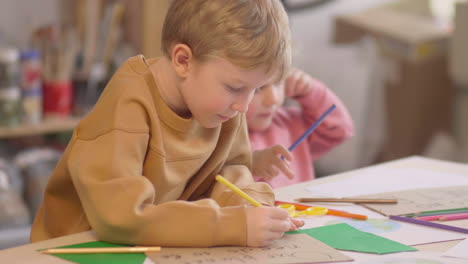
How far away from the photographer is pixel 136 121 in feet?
3.04

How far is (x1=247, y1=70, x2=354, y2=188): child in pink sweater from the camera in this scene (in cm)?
141

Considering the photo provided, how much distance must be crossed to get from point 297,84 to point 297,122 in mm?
101

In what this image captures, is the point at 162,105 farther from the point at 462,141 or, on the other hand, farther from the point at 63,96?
the point at 462,141

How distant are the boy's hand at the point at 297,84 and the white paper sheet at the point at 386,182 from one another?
33 cm

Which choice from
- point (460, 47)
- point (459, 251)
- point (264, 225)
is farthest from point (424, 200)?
point (460, 47)

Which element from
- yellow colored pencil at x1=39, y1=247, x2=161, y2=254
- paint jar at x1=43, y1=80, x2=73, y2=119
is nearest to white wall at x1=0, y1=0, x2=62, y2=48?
paint jar at x1=43, y1=80, x2=73, y2=119

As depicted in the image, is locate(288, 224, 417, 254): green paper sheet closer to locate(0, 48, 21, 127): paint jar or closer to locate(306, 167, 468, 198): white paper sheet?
locate(306, 167, 468, 198): white paper sheet

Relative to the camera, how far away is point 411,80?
2828 mm

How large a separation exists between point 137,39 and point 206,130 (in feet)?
4.01

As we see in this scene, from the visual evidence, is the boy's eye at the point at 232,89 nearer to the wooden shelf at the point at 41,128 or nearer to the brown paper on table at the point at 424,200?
the brown paper on table at the point at 424,200

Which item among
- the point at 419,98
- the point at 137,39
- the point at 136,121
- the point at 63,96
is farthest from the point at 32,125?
the point at 419,98

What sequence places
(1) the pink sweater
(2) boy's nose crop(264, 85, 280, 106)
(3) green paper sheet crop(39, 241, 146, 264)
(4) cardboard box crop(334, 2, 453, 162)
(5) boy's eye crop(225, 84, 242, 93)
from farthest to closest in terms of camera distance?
(4) cardboard box crop(334, 2, 453, 162) → (1) the pink sweater → (2) boy's nose crop(264, 85, 280, 106) → (5) boy's eye crop(225, 84, 242, 93) → (3) green paper sheet crop(39, 241, 146, 264)

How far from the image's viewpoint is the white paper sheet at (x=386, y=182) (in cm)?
116

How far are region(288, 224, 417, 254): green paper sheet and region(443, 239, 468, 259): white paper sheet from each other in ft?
0.15
